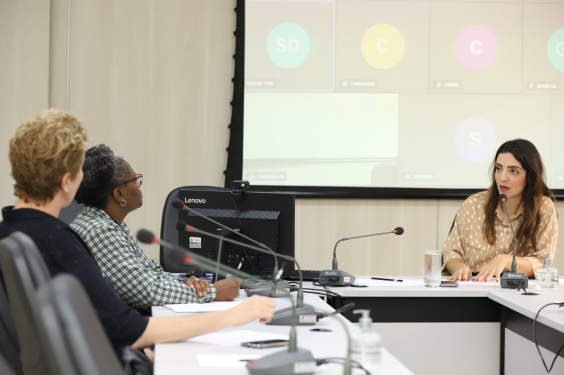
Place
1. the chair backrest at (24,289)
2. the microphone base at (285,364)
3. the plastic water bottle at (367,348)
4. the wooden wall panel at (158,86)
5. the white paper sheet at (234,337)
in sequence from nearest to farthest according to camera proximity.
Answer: the chair backrest at (24,289) → the microphone base at (285,364) → the plastic water bottle at (367,348) → the white paper sheet at (234,337) → the wooden wall panel at (158,86)

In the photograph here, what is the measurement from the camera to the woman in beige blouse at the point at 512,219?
9.31 feet

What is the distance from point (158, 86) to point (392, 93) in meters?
1.65

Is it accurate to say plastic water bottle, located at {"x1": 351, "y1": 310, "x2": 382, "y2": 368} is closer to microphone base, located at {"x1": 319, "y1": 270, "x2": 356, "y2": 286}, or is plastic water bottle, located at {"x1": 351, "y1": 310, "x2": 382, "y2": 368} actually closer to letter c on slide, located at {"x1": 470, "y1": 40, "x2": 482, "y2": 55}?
microphone base, located at {"x1": 319, "y1": 270, "x2": 356, "y2": 286}

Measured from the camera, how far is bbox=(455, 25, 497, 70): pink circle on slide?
390 cm

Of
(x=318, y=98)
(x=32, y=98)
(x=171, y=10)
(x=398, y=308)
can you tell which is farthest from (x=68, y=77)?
(x=398, y=308)

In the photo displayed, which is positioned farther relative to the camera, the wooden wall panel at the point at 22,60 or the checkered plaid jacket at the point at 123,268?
the wooden wall panel at the point at 22,60

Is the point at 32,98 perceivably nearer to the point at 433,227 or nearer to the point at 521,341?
the point at 433,227

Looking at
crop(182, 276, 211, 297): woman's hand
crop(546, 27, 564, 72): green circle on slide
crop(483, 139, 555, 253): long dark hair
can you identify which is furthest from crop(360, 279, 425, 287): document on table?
crop(546, 27, 564, 72): green circle on slide

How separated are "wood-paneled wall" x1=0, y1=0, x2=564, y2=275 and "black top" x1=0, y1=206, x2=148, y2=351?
8.71ft

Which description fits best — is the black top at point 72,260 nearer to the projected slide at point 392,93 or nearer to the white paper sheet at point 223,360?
the white paper sheet at point 223,360

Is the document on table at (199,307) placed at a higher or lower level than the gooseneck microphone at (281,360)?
lower

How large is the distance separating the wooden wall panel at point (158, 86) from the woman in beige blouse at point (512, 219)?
1759mm

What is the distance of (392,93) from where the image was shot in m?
3.89

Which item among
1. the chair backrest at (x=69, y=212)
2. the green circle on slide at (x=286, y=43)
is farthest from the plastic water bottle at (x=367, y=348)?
the green circle on slide at (x=286, y=43)
